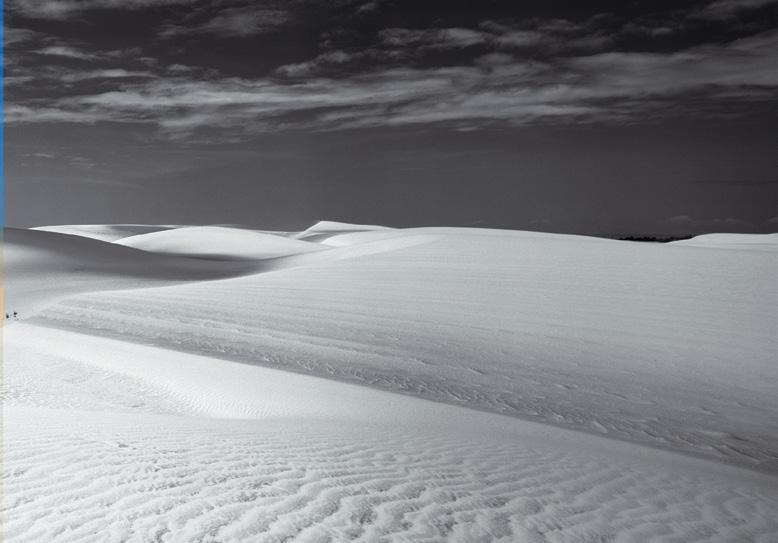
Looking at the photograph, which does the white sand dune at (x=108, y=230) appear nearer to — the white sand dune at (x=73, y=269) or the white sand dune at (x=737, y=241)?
the white sand dune at (x=73, y=269)

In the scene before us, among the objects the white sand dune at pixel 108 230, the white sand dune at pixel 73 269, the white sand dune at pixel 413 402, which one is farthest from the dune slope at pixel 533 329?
the white sand dune at pixel 108 230

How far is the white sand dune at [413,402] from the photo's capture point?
160 inches

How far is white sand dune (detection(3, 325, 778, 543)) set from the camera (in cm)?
373

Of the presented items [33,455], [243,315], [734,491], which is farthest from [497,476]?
[243,315]

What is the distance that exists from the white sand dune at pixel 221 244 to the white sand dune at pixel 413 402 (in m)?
21.8

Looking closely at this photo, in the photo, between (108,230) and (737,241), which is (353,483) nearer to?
(737,241)

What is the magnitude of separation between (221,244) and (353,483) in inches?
1751

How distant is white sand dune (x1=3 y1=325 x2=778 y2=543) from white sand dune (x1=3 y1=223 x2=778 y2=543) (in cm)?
2

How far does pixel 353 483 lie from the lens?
4.53 metres

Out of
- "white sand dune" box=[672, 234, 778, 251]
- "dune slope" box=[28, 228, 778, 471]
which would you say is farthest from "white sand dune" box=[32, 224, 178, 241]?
"dune slope" box=[28, 228, 778, 471]

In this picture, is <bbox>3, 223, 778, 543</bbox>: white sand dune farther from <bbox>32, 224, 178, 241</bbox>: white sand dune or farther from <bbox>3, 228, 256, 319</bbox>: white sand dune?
<bbox>32, 224, 178, 241</bbox>: white sand dune

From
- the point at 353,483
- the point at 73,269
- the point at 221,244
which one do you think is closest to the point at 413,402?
the point at 353,483

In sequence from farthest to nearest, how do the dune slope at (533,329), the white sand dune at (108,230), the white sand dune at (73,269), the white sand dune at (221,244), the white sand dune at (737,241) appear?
the white sand dune at (108,230) → the white sand dune at (221,244) → the white sand dune at (737,241) → the white sand dune at (73,269) → the dune slope at (533,329)

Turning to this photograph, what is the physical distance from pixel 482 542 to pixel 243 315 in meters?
11.6
